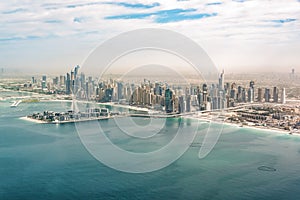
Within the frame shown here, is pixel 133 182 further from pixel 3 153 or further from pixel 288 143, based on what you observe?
pixel 288 143

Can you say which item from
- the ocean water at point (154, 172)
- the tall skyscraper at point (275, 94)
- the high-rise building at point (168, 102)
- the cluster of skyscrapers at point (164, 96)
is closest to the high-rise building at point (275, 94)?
the tall skyscraper at point (275, 94)

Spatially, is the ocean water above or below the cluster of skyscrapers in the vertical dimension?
below

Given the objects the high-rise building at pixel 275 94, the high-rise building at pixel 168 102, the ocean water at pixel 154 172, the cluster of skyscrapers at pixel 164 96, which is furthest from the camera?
the high-rise building at pixel 275 94

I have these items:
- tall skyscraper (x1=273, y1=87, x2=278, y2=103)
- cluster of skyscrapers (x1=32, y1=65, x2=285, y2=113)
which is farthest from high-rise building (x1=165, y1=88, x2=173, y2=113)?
tall skyscraper (x1=273, y1=87, x2=278, y2=103)

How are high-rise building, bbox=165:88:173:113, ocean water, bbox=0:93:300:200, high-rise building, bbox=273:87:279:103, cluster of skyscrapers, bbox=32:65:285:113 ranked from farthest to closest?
high-rise building, bbox=273:87:279:103
high-rise building, bbox=165:88:173:113
cluster of skyscrapers, bbox=32:65:285:113
ocean water, bbox=0:93:300:200

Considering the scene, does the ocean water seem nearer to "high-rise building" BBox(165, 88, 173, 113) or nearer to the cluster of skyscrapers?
the cluster of skyscrapers

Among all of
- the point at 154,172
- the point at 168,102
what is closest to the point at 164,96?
the point at 168,102

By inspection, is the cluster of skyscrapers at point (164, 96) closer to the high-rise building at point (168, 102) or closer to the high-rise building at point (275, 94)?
the high-rise building at point (168, 102)

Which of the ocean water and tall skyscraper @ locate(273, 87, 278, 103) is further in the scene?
tall skyscraper @ locate(273, 87, 278, 103)

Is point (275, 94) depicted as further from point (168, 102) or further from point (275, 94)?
point (168, 102)
